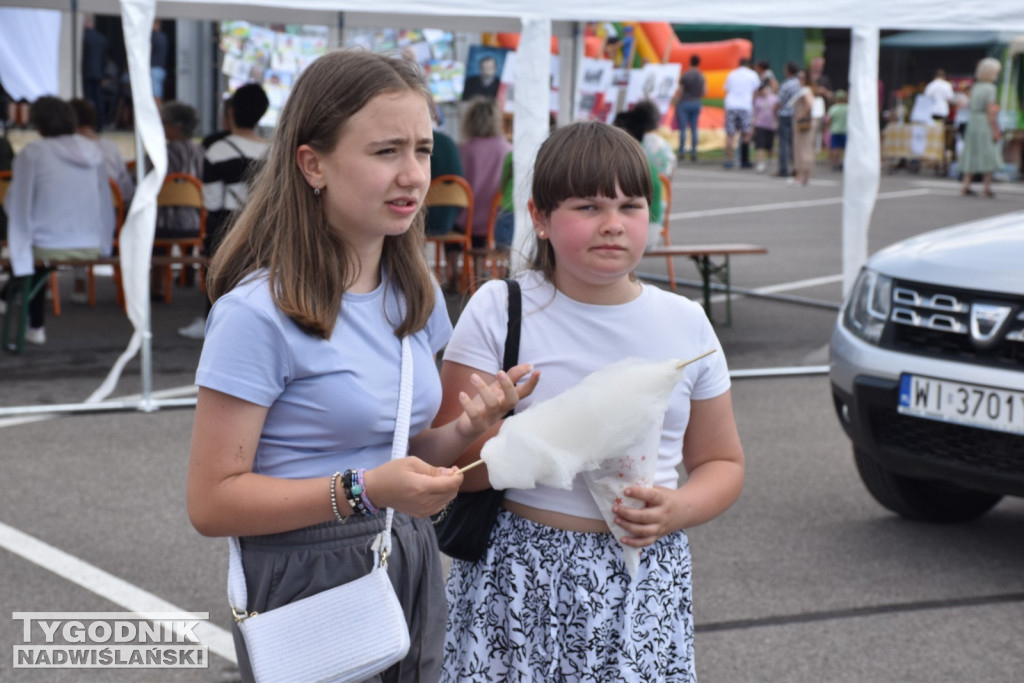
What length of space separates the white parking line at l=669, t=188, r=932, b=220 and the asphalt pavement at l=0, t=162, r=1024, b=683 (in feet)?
32.7

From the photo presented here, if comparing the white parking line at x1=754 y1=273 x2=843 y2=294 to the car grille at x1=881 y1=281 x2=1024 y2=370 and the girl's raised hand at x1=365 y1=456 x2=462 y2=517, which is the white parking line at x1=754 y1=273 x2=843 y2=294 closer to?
the car grille at x1=881 y1=281 x2=1024 y2=370

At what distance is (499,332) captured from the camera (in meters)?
2.32

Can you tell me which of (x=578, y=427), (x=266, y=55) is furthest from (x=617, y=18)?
(x=266, y=55)

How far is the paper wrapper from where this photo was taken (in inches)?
85.0

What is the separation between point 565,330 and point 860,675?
204cm

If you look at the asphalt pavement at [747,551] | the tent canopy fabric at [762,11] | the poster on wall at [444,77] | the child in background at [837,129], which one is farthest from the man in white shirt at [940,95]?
the tent canopy fabric at [762,11]

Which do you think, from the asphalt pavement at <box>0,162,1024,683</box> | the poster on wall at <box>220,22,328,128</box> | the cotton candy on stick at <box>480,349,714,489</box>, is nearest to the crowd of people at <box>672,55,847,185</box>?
the poster on wall at <box>220,22,328,128</box>

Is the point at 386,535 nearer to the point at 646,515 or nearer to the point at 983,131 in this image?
the point at 646,515

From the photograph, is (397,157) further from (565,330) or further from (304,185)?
(565,330)

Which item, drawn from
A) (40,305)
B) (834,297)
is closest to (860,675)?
(40,305)

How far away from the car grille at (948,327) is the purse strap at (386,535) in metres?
3.12

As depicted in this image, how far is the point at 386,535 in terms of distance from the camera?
2.02 metres

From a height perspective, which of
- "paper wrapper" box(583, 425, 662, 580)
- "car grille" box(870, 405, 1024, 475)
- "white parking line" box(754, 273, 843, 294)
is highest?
"paper wrapper" box(583, 425, 662, 580)

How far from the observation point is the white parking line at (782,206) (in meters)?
18.4
